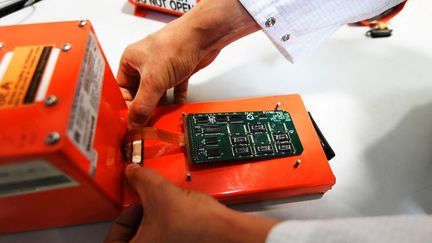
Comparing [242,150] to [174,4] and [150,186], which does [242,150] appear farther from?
[174,4]

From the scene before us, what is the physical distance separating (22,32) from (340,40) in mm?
974

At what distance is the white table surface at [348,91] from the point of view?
2.21 feet

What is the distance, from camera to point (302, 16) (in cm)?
72

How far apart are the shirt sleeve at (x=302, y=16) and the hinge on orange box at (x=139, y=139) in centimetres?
35

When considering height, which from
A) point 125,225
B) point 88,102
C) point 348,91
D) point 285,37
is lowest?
point 348,91

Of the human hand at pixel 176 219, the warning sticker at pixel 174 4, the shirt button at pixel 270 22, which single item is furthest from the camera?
the warning sticker at pixel 174 4

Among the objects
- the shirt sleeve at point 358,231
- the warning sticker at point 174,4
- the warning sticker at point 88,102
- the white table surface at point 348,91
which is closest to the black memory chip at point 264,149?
the white table surface at point 348,91

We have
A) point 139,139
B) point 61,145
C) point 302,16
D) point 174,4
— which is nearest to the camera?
point 61,145

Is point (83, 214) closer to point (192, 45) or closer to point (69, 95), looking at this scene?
point (69, 95)

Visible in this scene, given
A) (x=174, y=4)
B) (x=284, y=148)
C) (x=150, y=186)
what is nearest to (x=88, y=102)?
(x=150, y=186)

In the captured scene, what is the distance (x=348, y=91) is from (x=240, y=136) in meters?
0.45

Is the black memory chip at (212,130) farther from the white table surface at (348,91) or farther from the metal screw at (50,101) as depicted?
the metal screw at (50,101)

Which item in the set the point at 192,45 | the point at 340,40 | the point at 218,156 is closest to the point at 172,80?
the point at 192,45

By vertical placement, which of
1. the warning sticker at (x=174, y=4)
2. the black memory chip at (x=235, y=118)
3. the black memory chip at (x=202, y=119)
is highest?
the warning sticker at (x=174, y=4)
